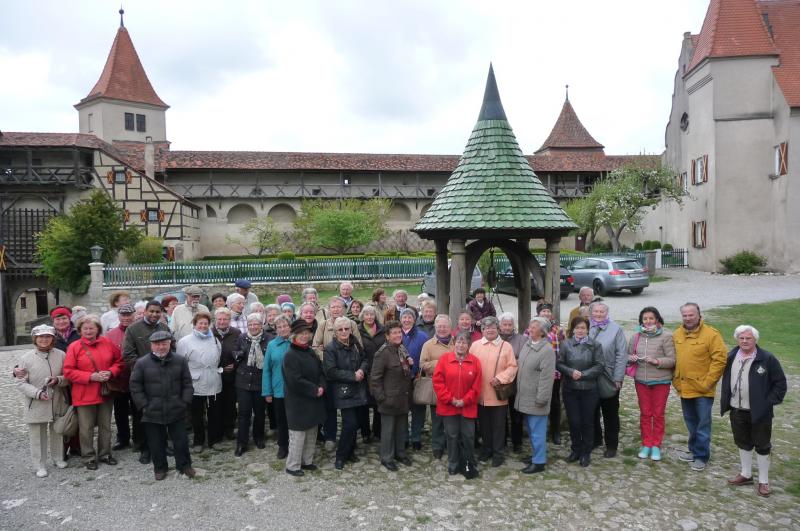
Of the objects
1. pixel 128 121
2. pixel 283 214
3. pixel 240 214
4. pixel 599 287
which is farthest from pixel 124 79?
pixel 599 287

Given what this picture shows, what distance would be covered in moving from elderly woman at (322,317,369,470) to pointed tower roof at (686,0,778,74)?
27.0m

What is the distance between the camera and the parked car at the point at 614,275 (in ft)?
66.2

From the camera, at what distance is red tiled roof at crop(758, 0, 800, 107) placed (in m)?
25.1

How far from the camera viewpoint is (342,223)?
33.9 metres

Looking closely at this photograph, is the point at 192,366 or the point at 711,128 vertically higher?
the point at 711,128

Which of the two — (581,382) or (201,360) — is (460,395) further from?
(201,360)

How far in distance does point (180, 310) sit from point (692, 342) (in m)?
6.05

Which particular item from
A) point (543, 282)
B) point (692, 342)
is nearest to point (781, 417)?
point (692, 342)

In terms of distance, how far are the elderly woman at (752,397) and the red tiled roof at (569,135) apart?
46.1m

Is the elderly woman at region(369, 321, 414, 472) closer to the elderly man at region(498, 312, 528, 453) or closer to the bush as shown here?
the elderly man at region(498, 312, 528, 453)

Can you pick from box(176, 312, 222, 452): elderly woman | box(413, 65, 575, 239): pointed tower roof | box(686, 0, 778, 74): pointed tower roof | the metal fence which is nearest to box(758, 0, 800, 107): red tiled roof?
box(686, 0, 778, 74): pointed tower roof

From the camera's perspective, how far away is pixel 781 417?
758 centimetres

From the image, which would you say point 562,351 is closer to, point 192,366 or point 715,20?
point 192,366

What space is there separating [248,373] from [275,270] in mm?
18692
